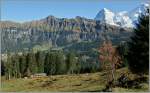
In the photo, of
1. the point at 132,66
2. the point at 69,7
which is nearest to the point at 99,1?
the point at 69,7

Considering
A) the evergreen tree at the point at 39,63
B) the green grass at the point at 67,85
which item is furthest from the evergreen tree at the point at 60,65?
the green grass at the point at 67,85

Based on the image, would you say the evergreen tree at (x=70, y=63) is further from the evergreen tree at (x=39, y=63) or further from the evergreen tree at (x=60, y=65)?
the evergreen tree at (x=39, y=63)

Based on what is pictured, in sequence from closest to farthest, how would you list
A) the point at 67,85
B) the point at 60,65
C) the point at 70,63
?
the point at 67,85 < the point at 60,65 < the point at 70,63

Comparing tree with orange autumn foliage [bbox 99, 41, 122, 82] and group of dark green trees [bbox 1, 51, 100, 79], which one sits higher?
tree with orange autumn foliage [bbox 99, 41, 122, 82]

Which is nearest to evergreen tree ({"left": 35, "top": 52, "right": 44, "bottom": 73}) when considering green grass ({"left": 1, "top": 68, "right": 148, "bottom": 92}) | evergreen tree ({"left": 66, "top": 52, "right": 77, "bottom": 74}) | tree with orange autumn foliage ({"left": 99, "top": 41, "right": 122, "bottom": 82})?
evergreen tree ({"left": 66, "top": 52, "right": 77, "bottom": 74})

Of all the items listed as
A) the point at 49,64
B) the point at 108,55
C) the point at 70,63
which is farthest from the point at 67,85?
the point at 49,64

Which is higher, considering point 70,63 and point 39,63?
point 39,63

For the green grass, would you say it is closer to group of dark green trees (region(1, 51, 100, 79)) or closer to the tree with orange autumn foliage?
the tree with orange autumn foliage

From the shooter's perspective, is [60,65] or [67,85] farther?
[60,65]

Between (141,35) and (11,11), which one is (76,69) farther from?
(11,11)

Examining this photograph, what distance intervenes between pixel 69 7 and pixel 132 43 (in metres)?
6.34

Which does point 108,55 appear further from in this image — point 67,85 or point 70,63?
point 70,63

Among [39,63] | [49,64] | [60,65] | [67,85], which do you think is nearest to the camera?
[67,85]

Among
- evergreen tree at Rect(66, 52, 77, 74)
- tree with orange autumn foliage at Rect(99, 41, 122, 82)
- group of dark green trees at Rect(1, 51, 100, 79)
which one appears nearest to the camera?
tree with orange autumn foliage at Rect(99, 41, 122, 82)
